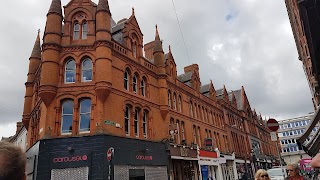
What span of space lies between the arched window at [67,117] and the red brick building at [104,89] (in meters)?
0.06

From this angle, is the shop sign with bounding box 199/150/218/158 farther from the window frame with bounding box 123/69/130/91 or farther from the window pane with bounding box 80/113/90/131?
the window pane with bounding box 80/113/90/131

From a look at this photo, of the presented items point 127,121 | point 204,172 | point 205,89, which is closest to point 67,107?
point 127,121

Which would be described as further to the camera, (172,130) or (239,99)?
(239,99)

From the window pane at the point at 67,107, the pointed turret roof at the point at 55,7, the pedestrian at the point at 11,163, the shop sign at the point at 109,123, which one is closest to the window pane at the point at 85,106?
the window pane at the point at 67,107

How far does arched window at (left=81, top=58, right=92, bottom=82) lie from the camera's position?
18.2m

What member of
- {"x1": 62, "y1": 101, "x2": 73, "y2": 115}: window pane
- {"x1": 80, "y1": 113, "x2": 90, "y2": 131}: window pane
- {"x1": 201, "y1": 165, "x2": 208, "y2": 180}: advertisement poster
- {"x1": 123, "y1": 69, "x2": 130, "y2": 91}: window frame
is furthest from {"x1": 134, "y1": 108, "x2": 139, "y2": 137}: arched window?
{"x1": 201, "y1": 165, "x2": 208, "y2": 180}: advertisement poster

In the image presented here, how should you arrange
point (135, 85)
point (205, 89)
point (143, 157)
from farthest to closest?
point (205, 89)
point (135, 85)
point (143, 157)

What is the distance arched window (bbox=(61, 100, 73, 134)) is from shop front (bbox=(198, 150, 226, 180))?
573 inches

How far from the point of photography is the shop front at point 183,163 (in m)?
22.5

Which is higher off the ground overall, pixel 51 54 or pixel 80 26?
pixel 80 26

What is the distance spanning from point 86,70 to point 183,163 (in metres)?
12.7

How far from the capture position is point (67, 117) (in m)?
17.2

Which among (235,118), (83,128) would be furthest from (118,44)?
(235,118)

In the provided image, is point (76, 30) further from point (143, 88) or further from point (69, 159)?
point (69, 159)
